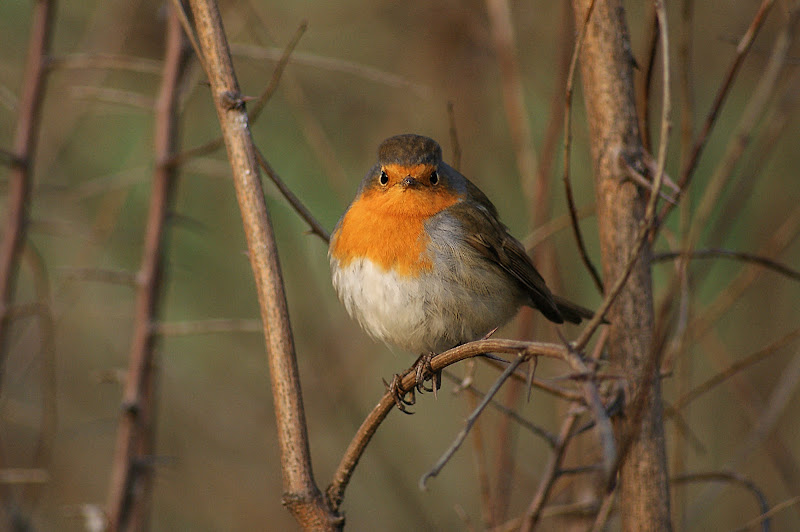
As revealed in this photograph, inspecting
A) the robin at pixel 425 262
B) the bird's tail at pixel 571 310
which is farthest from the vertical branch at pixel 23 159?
the bird's tail at pixel 571 310

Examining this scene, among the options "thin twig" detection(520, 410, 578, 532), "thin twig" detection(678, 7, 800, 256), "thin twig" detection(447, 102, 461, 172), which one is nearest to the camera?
"thin twig" detection(520, 410, 578, 532)

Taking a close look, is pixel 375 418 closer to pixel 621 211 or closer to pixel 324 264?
pixel 621 211

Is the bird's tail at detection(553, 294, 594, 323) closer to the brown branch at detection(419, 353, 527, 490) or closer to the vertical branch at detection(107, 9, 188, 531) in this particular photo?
the vertical branch at detection(107, 9, 188, 531)

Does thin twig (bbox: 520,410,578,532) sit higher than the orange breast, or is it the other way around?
the orange breast

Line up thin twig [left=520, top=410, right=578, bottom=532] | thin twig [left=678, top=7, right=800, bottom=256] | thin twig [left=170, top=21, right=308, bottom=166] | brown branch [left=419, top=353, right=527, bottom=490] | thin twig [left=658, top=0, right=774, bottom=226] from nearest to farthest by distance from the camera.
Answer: brown branch [left=419, top=353, right=527, bottom=490] < thin twig [left=520, top=410, right=578, bottom=532] < thin twig [left=658, top=0, right=774, bottom=226] < thin twig [left=170, top=21, right=308, bottom=166] < thin twig [left=678, top=7, right=800, bottom=256]

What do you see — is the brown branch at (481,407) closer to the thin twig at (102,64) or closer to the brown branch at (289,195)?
the brown branch at (289,195)

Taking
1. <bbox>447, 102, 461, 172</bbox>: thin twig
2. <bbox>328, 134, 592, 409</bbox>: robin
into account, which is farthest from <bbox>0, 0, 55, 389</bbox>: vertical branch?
<bbox>447, 102, 461, 172</bbox>: thin twig

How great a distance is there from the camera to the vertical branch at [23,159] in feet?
9.89

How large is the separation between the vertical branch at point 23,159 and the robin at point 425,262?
44.2 inches

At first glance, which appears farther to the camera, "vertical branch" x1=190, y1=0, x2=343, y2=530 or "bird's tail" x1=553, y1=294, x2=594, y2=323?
"bird's tail" x1=553, y1=294, x2=594, y2=323

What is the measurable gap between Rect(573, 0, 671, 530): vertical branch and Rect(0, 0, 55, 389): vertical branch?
1.88 m

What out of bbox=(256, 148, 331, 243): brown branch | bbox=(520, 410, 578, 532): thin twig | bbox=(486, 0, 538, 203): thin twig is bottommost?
bbox=(520, 410, 578, 532): thin twig

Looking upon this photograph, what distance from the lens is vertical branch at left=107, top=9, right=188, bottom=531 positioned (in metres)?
2.97

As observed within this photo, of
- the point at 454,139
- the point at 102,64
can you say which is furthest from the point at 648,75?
the point at 102,64
